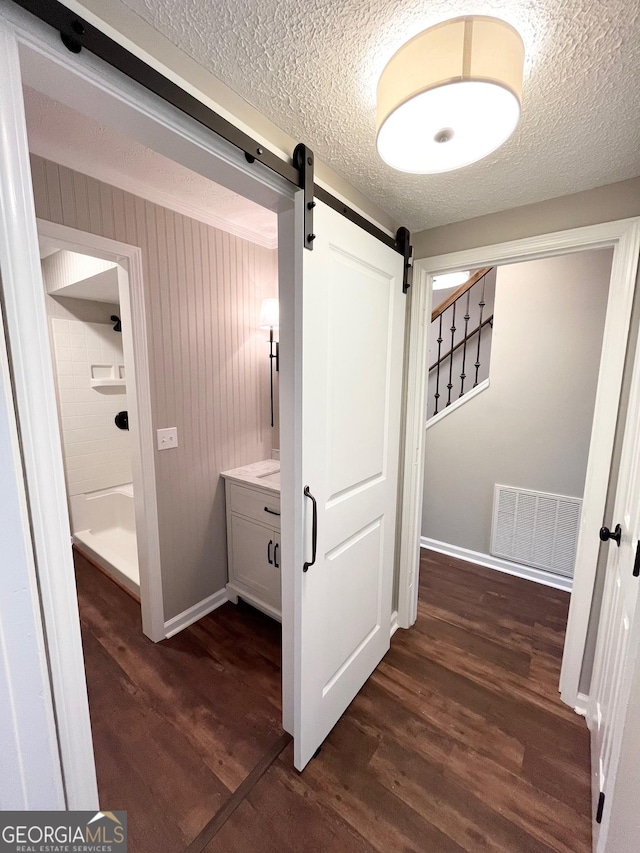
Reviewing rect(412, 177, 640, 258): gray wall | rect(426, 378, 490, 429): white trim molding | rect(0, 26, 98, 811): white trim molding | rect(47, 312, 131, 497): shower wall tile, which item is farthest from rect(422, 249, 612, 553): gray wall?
rect(47, 312, 131, 497): shower wall tile

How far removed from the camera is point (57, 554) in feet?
2.21

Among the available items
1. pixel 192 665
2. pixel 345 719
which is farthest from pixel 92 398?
pixel 345 719

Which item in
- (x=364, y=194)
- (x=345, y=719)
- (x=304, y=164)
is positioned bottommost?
(x=345, y=719)

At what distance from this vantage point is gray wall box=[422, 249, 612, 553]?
2273 mm

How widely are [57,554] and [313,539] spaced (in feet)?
2.36

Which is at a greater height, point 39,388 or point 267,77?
point 267,77

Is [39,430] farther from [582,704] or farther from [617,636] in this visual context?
[582,704]

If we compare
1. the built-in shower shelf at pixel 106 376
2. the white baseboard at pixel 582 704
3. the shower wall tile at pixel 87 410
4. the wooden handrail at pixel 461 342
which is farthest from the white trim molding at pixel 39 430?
the wooden handrail at pixel 461 342

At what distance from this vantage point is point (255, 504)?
2.08 metres

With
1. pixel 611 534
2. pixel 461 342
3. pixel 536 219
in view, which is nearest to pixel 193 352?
pixel 536 219

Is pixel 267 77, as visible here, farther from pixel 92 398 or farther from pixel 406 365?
pixel 92 398

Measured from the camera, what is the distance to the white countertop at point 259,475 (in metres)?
2.03

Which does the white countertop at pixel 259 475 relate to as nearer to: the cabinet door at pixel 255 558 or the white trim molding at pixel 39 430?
the cabinet door at pixel 255 558

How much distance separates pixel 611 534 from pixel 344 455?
1.10 meters
